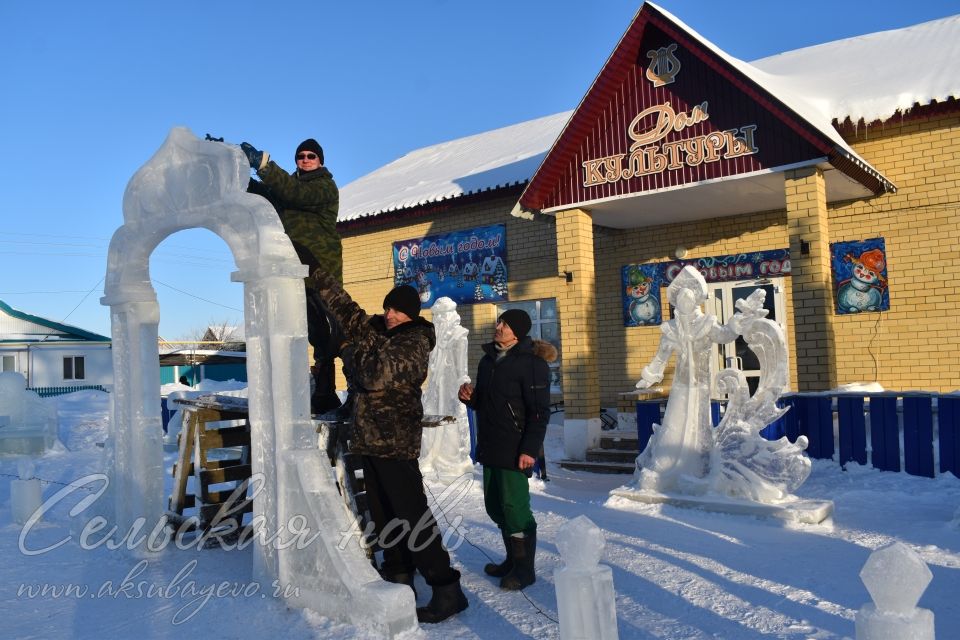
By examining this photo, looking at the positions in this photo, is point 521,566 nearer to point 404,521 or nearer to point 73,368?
point 404,521

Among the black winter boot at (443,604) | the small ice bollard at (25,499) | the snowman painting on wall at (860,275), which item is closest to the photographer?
the black winter boot at (443,604)

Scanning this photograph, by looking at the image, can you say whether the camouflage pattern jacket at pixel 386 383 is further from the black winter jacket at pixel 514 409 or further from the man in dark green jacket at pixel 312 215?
the man in dark green jacket at pixel 312 215

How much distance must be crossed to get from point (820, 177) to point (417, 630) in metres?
7.45

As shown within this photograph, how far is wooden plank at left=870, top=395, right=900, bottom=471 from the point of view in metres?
7.58

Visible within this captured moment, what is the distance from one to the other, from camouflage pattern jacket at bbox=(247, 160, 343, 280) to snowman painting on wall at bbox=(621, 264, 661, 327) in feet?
26.9

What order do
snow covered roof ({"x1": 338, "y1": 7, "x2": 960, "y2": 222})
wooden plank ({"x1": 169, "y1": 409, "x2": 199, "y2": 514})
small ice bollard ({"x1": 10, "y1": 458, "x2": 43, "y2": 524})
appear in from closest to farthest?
wooden plank ({"x1": 169, "y1": 409, "x2": 199, "y2": 514})
small ice bollard ({"x1": 10, "y1": 458, "x2": 43, "y2": 524})
snow covered roof ({"x1": 338, "y1": 7, "x2": 960, "y2": 222})

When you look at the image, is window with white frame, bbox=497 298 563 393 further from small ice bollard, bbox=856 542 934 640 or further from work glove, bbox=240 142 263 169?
small ice bollard, bbox=856 542 934 640

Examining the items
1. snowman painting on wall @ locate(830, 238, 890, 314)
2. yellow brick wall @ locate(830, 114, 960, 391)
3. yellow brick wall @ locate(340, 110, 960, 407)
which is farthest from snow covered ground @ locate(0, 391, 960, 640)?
snowman painting on wall @ locate(830, 238, 890, 314)

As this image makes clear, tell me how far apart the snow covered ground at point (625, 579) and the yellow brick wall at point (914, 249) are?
11.7 ft

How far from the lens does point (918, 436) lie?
7414 mm

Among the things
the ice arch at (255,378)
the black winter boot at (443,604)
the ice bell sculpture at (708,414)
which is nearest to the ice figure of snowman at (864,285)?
the ice bell sculpture at (708,414)

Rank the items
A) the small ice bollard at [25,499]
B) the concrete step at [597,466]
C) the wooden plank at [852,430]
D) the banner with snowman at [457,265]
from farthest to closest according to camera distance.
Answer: the banner with snowman at [457,265]
the concrete step at [597,466]
the wooden plank at [852,430]
the small ice bollard at [25,499]

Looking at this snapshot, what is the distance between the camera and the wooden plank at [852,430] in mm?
7809

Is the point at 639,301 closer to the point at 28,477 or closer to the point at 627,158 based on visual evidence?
the point at 627,158
